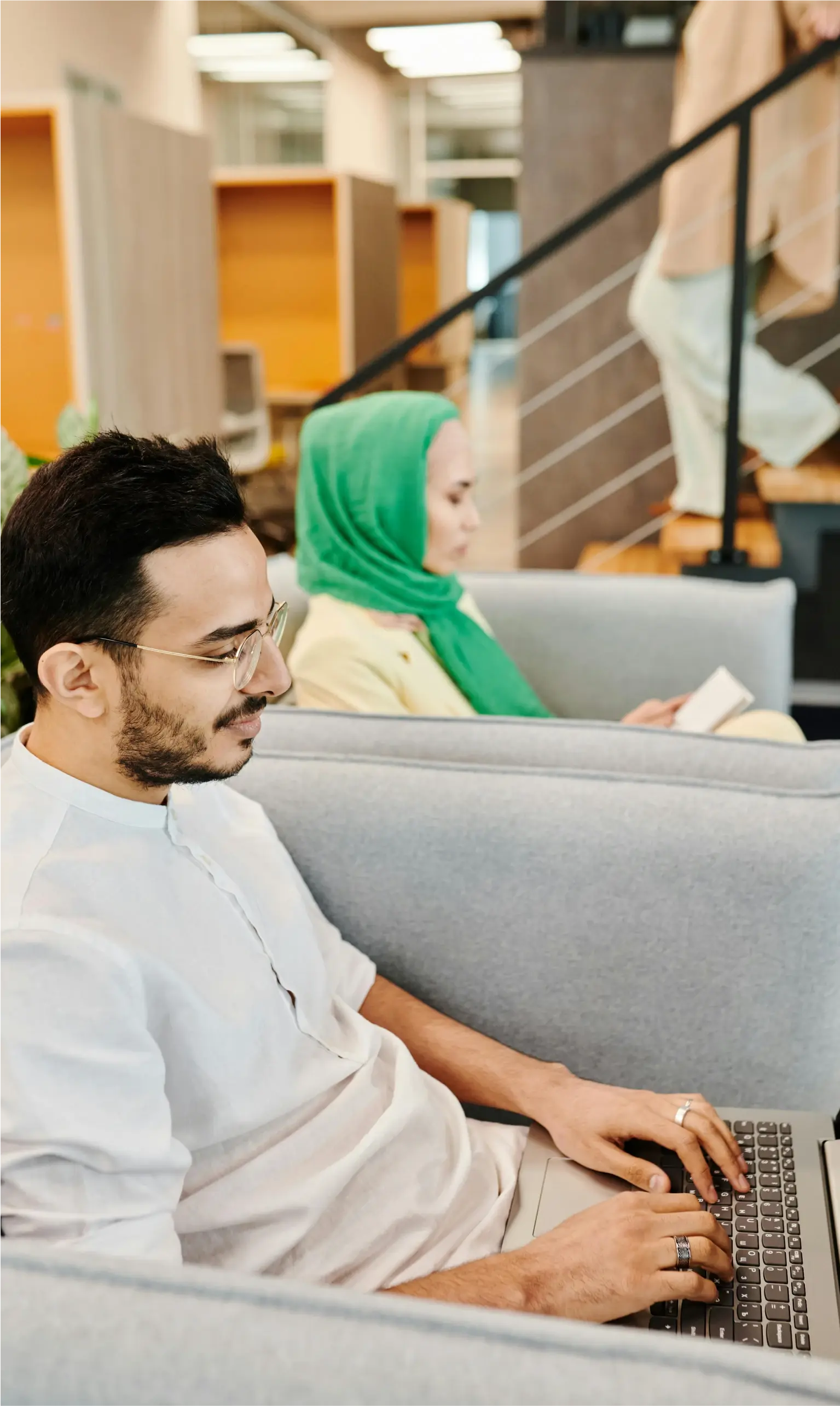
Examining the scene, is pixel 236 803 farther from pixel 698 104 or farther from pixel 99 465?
pixel 698 104

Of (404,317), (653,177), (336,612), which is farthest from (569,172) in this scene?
(404,317)

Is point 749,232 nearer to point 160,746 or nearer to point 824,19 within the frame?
point 824,19

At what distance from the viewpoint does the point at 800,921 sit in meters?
1.21

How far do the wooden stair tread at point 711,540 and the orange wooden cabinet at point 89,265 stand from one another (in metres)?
1.49

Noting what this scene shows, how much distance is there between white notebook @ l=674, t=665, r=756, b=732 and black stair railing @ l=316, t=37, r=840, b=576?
1022mm

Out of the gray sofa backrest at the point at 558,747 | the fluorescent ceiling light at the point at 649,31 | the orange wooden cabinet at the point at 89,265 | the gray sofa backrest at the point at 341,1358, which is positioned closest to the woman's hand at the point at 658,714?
the gray sofa backrest at the point at 558,747

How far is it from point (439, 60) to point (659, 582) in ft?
37.4

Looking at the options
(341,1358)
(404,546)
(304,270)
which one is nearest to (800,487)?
(404,546)

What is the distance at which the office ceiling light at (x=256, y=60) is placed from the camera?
9.87 meters

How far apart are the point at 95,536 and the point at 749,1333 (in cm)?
75

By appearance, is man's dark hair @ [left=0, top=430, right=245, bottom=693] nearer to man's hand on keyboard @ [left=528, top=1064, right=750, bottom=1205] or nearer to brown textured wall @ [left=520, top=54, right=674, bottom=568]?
man's hand on keyboard @ [left=528, top=1064, right=750, bottom=1205]

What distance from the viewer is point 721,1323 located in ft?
3.12

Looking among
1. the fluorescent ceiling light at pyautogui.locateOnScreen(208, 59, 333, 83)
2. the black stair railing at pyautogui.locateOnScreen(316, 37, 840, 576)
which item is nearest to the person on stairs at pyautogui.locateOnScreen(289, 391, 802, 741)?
the black stair railing at pyautogui.locateOnScreen(316, 37, 840, 576)

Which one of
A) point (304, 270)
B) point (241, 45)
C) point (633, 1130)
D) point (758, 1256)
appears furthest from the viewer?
point (241, 45)
